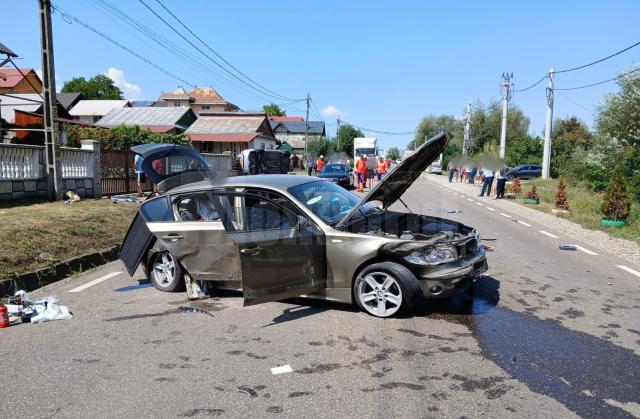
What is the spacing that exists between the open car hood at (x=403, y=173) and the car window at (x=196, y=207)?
1761mm

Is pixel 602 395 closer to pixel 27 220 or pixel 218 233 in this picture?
pixel 218 233

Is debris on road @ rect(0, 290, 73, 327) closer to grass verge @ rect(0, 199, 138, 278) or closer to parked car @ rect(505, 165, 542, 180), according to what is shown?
grass verge @ rect(0, 199, 138, 278)

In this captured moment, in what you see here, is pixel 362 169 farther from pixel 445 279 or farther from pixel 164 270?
pixel 445 279

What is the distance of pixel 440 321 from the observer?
17.0 ft

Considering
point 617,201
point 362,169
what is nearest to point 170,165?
point 617,201

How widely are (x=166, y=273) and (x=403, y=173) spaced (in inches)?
133

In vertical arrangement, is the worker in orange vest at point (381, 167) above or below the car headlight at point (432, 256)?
above

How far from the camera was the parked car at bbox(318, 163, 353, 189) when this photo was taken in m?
25.5

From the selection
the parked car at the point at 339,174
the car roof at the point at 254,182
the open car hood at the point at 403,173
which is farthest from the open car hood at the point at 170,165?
the parked car at the point at 339,174

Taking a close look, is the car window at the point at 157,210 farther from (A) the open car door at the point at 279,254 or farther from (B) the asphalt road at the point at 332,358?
(A) the open car door at the point at 279,254

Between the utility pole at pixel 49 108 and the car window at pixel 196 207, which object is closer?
the car window at pixel 196 207

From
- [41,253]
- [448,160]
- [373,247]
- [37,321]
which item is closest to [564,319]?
[373,247]

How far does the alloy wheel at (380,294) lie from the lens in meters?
5.20

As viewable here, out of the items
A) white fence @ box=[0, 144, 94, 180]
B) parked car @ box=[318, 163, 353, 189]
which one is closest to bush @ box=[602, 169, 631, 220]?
parked car @ box=[318, 163, 353, 189]
